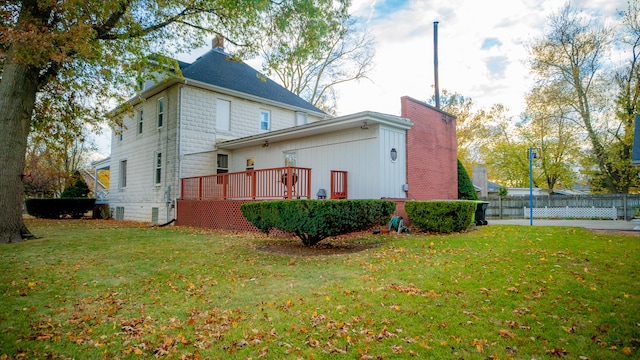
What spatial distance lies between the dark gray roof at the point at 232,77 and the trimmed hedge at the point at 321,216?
869cm

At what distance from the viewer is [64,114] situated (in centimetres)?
1262

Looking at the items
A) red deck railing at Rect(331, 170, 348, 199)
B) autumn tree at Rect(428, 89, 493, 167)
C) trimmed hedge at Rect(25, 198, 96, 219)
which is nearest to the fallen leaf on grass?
red deck railing at Rect(331, 170, 348, 199)

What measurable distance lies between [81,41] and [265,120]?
936cm

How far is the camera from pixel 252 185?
11.3 m

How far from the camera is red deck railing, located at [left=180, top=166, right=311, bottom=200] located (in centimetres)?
1032

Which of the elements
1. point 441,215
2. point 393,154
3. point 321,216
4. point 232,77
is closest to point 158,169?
point 232,77

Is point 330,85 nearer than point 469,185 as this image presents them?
No

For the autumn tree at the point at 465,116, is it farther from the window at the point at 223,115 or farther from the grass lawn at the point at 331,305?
the grass lawn at the point at 331,305

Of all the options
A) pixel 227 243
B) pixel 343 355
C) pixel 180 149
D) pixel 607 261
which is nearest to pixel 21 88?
pixel 180 149

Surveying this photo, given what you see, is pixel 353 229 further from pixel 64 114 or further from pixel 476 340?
pixel 64 114

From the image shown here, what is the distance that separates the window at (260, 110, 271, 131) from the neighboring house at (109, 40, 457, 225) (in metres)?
0.05

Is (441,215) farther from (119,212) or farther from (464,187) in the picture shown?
(119,212)

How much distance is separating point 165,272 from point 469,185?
13.2 m

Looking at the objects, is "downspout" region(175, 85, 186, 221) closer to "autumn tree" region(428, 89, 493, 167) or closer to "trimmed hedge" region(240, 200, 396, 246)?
"trimmed hedge" region(240, 200, 396, 246)
